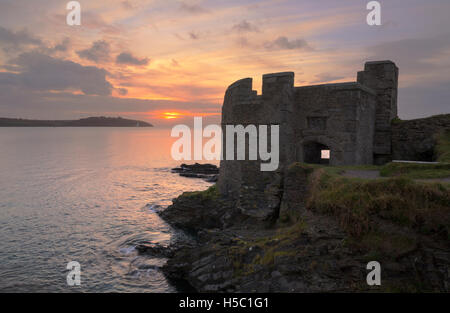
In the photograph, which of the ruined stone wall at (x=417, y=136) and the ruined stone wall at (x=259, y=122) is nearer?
the ruined stone wall at (x=259, y=122)

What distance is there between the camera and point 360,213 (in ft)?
37.8

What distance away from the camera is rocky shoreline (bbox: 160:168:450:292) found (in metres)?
10.2

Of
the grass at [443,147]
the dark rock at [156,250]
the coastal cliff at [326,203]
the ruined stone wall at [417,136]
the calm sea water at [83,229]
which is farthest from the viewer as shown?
the dark rock at [156,250]

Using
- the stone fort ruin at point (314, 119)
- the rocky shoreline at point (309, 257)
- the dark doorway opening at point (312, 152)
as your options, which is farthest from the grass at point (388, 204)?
the dark doorway opening at point (312, 152)

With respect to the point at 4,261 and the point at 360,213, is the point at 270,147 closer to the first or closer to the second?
the point at 360,213

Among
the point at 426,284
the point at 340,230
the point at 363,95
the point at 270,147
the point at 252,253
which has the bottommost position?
the point at 252,253

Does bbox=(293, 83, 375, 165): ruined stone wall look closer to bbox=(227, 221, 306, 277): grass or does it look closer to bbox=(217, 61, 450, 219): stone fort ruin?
bbox=(217, 61, 450, 219): stone fort ruin

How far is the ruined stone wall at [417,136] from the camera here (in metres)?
22.4

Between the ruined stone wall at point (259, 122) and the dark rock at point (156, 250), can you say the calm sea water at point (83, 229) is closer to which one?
the dark rock at point (156, 250)

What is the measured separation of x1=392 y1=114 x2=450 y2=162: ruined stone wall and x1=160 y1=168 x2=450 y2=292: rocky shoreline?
1068 centimetres

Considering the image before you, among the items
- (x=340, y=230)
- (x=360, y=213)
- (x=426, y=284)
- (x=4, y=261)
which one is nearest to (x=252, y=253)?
(x=340, y=230)

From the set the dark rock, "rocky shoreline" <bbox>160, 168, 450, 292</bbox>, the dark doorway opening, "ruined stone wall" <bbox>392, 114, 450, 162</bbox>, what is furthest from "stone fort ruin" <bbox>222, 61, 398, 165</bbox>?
the dark rock

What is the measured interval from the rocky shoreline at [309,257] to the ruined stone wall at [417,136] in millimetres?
10680
